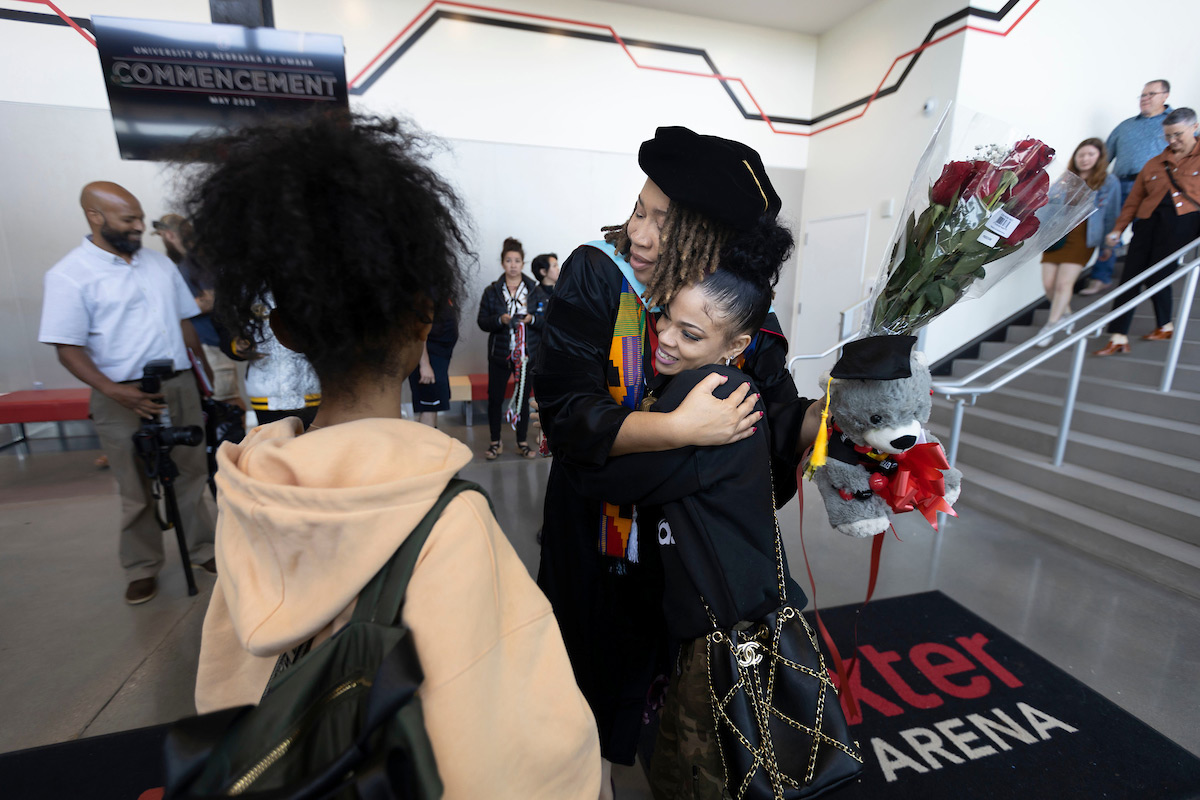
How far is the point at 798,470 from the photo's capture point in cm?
129

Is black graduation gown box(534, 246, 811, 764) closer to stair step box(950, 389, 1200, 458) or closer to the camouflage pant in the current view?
the camouflage pant

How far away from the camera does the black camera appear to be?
7.51 feet

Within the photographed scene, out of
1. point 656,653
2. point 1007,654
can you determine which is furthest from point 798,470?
point 1007,654

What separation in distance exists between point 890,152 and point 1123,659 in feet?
16.1

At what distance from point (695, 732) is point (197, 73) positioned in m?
6.25

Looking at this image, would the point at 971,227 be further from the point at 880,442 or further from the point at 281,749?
the point at 281,749

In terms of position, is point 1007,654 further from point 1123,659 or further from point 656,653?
point 656,653

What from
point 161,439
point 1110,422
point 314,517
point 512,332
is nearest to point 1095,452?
point 1110,422

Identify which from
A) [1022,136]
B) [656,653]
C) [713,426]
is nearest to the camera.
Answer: [713,426]

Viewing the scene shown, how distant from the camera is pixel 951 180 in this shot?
110cm

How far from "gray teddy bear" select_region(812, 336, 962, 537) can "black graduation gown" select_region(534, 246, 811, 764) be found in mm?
115

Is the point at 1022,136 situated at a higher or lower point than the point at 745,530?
higher

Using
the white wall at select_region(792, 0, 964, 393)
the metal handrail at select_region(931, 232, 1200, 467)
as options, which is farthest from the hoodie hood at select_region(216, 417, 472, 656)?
the white wall at select_region(792, 0, 964, 393)

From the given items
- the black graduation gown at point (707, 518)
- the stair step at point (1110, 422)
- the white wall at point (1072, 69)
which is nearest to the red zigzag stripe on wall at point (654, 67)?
the white wall at point (1072, 69)
